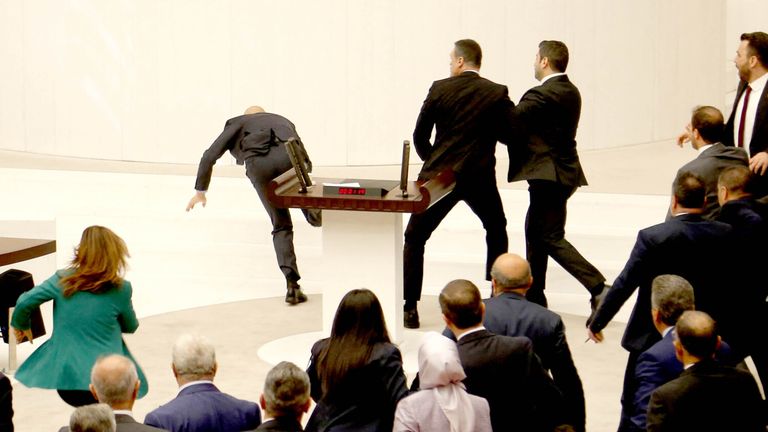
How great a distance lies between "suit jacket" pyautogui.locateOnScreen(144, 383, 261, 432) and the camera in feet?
15.5

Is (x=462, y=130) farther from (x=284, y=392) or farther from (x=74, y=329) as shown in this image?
(x=284, y=392)

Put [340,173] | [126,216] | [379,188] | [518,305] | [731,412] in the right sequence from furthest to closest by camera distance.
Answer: [340,173], [126,216], [379,188], [518,305], [731,412]

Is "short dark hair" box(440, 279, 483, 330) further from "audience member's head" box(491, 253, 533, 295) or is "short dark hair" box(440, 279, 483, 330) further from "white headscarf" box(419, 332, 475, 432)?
"audience member's head" box(491, 253, 533, 295)

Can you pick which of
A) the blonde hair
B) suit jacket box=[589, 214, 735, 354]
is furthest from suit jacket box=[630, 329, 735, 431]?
the blonde hair

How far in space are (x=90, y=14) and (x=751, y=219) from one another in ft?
28.7

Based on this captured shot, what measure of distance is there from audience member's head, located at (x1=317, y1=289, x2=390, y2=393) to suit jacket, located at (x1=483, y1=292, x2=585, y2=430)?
603mm

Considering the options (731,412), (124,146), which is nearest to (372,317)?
(731,412)

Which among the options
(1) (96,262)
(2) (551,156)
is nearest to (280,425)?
(1) (96,262)

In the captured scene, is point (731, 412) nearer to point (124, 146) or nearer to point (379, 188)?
point (379, 188)

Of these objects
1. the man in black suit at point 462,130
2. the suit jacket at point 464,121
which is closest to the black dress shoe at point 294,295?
the man in black suit at point 462,130

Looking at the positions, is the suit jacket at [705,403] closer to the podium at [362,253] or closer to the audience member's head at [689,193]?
the audience member's head at [689,193]

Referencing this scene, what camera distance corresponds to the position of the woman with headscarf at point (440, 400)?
15.5 ft

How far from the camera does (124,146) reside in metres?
13.8

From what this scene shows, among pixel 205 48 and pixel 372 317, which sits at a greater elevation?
pixel 205 48
